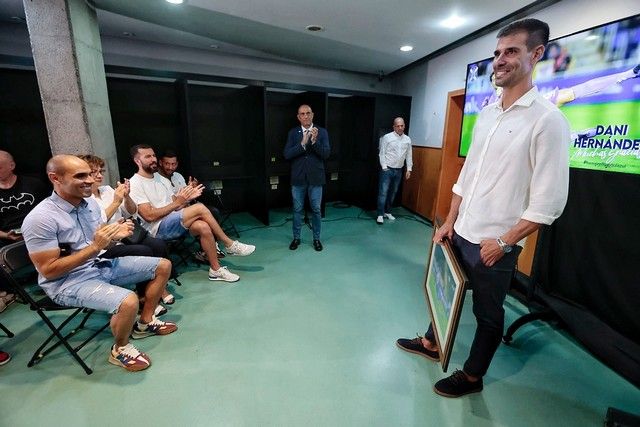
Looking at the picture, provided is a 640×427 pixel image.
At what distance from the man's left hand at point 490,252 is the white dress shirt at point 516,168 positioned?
3.1 inches

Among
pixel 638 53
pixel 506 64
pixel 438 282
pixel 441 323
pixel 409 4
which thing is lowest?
pixel 441 323

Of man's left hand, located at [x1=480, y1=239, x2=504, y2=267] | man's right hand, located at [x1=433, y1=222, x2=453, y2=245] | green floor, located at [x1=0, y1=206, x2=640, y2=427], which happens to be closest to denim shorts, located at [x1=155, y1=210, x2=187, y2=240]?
green floor, located at [x1=0, y1=206, x2=640, y2=427]

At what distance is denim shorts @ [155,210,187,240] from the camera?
8.87 feet

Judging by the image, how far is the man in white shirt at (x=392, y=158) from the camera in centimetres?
457

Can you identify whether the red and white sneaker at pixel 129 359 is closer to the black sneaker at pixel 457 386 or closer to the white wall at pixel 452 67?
the black sneaker at pixel 457 386

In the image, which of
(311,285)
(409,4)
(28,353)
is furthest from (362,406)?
(409,4)

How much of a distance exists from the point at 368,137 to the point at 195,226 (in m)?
3.53

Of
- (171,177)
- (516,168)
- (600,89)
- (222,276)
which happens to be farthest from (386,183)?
(516,168)

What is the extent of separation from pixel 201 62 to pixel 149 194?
10.5 feet

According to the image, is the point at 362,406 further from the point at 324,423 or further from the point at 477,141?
the point at 477,141

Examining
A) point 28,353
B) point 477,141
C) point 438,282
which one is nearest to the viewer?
point 477,141

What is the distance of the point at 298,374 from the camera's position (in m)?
1.75

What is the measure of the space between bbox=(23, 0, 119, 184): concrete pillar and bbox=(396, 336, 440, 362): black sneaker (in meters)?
2.95

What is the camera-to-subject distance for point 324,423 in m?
1.46
